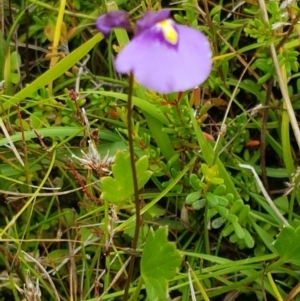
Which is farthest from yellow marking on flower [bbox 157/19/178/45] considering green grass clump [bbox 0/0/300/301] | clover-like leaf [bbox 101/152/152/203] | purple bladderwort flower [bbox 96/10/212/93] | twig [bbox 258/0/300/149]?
twig [bbox 258/0/300/149]

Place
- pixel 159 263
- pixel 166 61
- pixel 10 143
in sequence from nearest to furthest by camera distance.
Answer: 1. pixel 166 61
2. pixel 159 263
3. pixel 10 143

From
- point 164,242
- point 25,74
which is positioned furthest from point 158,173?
point 25,74

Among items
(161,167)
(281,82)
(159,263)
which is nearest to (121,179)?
(159,263)

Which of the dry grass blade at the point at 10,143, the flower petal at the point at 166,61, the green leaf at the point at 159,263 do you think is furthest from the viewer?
the dry grass blade at the point at 10,143

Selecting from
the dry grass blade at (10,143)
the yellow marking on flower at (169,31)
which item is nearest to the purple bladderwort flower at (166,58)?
the yellow marking on flower at (169,31)

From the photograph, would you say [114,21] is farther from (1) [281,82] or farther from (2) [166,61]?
(1) [281,82]

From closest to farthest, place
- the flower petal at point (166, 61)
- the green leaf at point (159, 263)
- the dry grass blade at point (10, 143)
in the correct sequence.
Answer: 1. the flower petal at point (166, 61)
2. the green leaf at point (159, 263)
3. the dry grass blade at point (10, 143)

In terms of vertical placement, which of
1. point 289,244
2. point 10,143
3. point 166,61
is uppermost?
point 166,61

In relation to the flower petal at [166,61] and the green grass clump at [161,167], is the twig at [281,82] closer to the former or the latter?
the green grass clump at [161,167]

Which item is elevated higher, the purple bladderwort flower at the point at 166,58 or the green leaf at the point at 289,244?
the purple bladderwort flower at the point at 166,58
